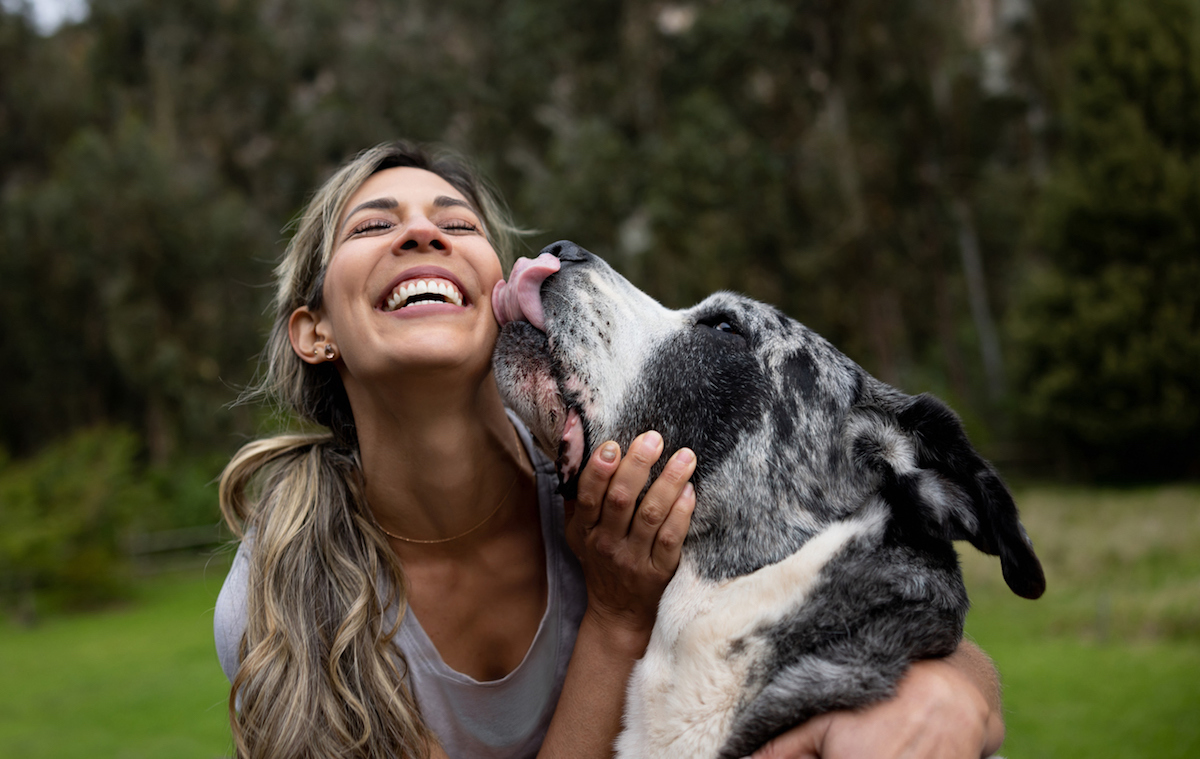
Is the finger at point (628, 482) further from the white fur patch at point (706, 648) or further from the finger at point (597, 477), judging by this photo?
the white fur patch at point (706, 648)

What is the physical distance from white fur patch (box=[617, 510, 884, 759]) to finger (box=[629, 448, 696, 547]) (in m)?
0.13

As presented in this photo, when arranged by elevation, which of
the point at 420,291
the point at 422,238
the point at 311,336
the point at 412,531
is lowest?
the point at 412,531

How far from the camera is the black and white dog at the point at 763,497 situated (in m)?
2.14

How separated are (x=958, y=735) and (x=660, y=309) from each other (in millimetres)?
1376

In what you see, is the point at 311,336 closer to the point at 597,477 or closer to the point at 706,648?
the point at 597,477

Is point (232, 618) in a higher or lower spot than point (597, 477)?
lower

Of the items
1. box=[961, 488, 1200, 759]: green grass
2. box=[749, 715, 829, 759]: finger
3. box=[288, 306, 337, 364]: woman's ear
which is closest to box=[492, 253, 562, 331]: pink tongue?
box=[288, 306, 337, 364]: woman's ear

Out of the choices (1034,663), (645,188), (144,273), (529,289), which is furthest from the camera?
(144,273)

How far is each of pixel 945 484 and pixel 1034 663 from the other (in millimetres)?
8336

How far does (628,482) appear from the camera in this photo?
7.59ft

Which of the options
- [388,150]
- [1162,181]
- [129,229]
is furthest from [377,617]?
[129,229]

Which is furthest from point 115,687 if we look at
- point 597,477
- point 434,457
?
point 597,477

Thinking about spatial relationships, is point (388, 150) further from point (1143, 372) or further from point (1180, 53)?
point (1180, 53)

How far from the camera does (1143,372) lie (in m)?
20.4
